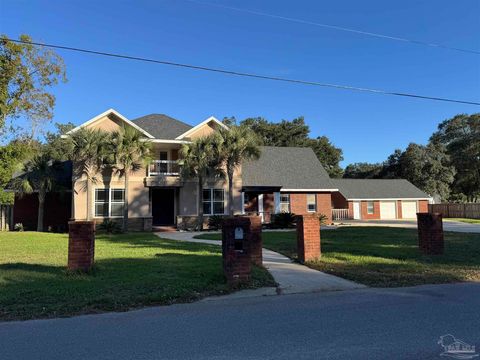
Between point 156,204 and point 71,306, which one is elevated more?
point 156,204

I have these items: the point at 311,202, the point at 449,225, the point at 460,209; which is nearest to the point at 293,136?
the point at 460,209

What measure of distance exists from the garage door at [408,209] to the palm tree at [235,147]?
2553cm

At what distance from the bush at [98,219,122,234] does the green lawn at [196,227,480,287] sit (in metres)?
10.4

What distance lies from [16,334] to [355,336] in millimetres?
4324

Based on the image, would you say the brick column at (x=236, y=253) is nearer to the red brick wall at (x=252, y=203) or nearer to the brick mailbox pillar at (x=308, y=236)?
the brick mailbox pillar at (x=308, y=236)

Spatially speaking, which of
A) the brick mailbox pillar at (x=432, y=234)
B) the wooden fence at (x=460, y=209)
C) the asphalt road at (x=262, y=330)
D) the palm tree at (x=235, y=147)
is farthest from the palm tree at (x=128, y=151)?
the wooden fence at (x=460, y=209)

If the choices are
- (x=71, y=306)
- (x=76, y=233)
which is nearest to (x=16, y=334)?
(x=71, y=306)

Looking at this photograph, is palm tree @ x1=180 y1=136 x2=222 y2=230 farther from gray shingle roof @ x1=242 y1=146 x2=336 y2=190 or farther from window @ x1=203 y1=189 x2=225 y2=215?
gray shingle roof @ x1=242 y1=146 x2=336 y2=190

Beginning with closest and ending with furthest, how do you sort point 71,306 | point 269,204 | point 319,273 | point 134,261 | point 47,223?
point 71,306 < point 319,273 < point 134,261 < point 47,223 < point 269,204

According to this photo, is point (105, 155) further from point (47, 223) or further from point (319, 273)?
point (319, 273)

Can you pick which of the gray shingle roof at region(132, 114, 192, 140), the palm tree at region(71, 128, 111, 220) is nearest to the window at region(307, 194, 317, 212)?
the gray shingle roof at region(132, 114, 192, 140)

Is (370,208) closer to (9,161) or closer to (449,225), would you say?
(449,225)

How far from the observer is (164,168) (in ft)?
91.5

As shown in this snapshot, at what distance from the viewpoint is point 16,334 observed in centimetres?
579
